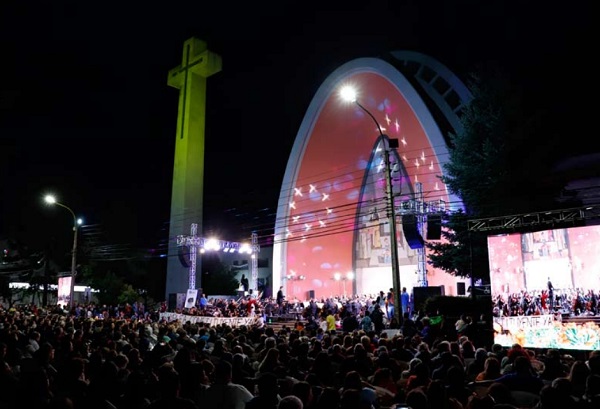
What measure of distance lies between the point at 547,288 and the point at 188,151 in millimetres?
32792

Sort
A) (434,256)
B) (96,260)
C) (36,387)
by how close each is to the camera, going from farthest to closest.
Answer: (96,260), (434,256), (36,387)

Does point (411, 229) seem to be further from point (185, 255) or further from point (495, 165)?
point (185, 255)

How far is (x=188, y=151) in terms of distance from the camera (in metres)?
41.3

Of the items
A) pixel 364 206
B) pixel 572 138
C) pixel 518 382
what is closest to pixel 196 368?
pixel 518 382

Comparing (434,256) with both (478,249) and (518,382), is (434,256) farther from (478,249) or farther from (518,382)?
(518,382)

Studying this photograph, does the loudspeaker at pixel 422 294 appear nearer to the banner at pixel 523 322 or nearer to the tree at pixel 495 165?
the tree at pixel 495 165

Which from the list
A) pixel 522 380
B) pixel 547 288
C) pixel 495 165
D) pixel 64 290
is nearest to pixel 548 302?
pixel 547 288

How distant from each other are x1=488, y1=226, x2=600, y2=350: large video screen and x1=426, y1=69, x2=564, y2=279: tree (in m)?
6.16

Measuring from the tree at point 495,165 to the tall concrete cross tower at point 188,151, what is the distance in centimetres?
2317

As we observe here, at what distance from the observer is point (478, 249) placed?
2181 centimetres

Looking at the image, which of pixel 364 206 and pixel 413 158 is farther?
pixel 364 206

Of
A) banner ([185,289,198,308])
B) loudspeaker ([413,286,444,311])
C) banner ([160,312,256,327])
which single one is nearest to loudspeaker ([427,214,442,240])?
loudspeaker ([413,286,444,311])

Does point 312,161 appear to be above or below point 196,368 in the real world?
above

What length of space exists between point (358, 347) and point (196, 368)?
8.69ft
